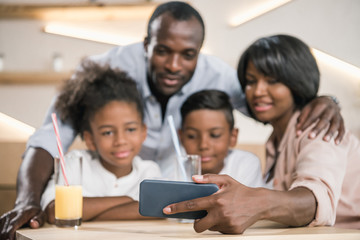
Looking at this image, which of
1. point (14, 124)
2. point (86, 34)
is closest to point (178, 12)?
point (86, 34)

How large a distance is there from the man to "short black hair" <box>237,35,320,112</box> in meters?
0.08

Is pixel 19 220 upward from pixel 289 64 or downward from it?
downward

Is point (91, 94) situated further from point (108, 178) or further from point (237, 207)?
point (237, 207)

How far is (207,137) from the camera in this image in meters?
1.69

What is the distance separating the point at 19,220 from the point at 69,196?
145mm

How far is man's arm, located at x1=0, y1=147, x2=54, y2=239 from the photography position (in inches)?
40.9

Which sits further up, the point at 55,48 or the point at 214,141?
the point at 55,48

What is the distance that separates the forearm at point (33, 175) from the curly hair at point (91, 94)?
187 mm

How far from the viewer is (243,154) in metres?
1.80

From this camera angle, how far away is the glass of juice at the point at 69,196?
102 cm

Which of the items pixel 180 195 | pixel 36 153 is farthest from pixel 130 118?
pixel 180 195

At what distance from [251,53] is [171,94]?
0.49m

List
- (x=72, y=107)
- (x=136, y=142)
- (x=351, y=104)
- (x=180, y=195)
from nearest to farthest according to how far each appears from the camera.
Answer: (x=180, y=195), (x=136, y=142), (x=72, y=107), (x=351, y=104)

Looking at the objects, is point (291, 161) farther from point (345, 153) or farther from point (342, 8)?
point (342, 8)
